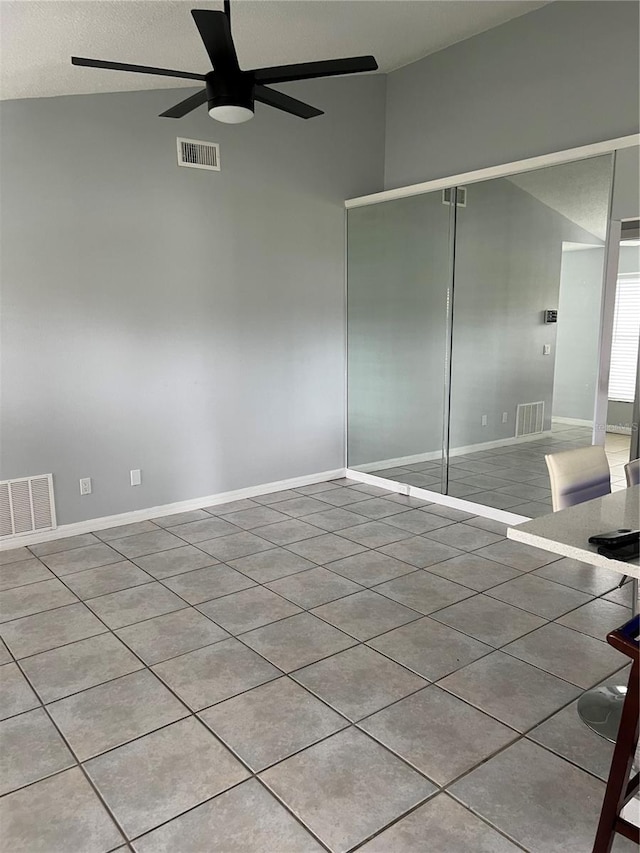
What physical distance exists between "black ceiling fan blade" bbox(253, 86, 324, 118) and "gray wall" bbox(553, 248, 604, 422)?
196 centimetres

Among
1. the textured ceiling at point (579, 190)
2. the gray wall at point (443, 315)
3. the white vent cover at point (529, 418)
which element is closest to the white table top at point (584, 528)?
the white vent cover at point (529, 418)

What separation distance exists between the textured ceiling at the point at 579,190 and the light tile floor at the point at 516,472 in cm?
131

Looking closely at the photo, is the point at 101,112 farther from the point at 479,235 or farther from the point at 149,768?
the point at 149,768

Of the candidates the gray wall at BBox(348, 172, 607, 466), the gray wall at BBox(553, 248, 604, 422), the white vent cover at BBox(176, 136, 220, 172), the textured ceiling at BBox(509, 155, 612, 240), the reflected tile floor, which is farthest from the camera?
the white vent cover at BBox(176, 136, 220, 172)

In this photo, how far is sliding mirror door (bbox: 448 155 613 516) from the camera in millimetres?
3943

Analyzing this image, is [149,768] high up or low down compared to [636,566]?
down

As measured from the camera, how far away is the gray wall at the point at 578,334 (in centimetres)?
390

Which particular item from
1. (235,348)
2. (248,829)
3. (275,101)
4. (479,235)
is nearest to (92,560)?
(235,348)

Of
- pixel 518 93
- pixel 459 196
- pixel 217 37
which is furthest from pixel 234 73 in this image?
pixel 518 93

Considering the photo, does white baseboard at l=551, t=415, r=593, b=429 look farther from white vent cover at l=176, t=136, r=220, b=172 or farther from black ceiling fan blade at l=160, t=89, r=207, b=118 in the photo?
white vent cover at l=176, t=136, r=220, b=172

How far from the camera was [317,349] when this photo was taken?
18.2 feet

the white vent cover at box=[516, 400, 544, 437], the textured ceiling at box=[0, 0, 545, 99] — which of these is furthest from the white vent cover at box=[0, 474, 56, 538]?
the white vent cover at box=[516, 400, 544, 437]

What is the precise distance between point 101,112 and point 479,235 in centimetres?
280

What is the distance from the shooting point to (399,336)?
532cm
